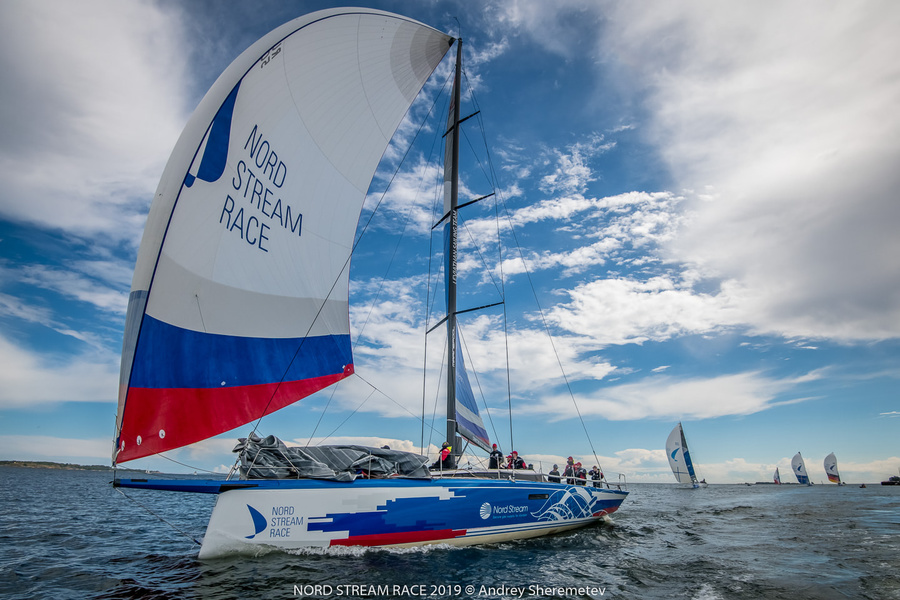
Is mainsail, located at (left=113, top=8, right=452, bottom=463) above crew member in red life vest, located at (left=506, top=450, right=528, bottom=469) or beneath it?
above

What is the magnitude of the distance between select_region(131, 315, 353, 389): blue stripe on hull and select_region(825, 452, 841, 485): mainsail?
283ft

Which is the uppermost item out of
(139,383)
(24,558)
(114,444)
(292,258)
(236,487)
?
(292,258)

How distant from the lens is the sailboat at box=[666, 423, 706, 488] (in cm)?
5045

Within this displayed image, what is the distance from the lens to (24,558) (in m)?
7.87

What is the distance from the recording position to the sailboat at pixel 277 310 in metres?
6.27

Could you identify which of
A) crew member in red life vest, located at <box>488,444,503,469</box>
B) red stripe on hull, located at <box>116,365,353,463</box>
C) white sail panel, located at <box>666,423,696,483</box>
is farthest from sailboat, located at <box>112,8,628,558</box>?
white sail panel, located at <box>666,423,696,483</box>

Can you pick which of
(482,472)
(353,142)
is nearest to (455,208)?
(353,142)

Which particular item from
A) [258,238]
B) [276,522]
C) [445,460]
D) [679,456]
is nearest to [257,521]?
[276,522]

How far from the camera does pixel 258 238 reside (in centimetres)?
779

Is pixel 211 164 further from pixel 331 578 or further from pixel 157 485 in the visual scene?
pixel 331 578

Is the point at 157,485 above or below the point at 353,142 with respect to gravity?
below

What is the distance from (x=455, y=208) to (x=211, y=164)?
7.99 metres

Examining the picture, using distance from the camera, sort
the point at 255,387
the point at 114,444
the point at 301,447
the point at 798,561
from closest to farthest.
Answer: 1. the point at 114,444
2. the point at 255,387
3. the point at 301,447
4. the point at 798,561

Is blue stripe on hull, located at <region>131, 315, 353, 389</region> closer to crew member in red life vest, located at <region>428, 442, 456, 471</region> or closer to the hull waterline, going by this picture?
the hull waterline
